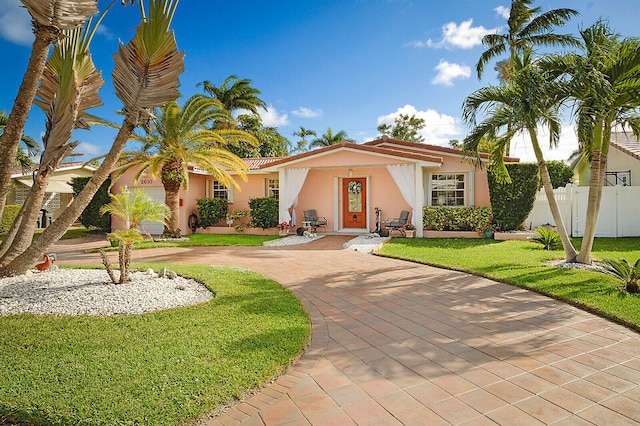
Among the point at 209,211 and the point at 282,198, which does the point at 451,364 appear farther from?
the point at 209,211

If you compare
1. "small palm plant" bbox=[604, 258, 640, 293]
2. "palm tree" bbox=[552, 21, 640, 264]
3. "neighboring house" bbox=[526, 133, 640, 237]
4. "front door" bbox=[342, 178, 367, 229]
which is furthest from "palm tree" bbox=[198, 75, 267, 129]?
"small palm plant" bbox=[604, 258, 640, 293]

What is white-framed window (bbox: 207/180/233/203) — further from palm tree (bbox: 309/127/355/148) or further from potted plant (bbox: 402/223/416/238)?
palm tree (bbox: 309/127/355/148)

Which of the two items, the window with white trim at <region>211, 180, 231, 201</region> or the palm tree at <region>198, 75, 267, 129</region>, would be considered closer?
the window with white trim at <region>211, 180, 231, 201</region>

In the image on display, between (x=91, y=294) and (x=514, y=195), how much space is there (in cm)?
1434

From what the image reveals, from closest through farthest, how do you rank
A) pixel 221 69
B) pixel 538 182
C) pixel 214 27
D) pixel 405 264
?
pixel 405 264, pixel 214 27, pixel 538 182, pixel 221 69

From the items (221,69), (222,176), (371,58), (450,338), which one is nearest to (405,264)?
(450,338)

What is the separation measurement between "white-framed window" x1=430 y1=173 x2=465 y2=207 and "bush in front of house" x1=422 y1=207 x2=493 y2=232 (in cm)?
128

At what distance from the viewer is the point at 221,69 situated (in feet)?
92.5

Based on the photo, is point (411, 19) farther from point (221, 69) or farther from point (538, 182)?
point (221, 69)

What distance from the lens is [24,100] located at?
5.39 metres

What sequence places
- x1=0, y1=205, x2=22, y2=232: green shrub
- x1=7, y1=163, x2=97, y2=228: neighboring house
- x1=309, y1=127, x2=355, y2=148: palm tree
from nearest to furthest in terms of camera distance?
x1=7, y1=163, x2=97, y2=228: neighboring house
x1=0, y1=205, x2=22, y2=232: green shrub
x1=309, y1=127, x2=355, y2=148: palm tree

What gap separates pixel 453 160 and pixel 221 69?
2017cm

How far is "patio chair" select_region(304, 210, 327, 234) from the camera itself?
17.1 m

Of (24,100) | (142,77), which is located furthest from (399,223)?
(24,100)
